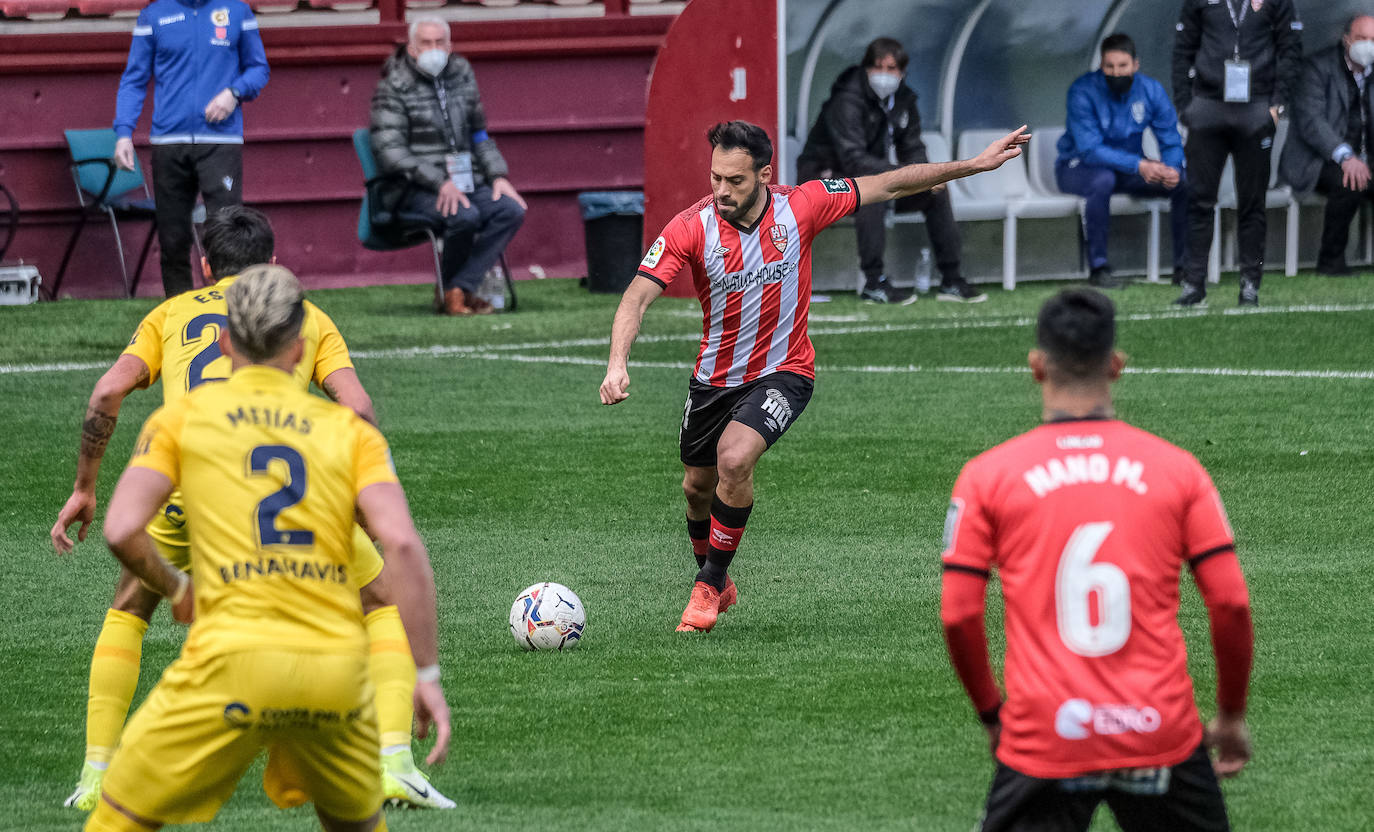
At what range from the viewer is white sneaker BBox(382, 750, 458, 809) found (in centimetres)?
480

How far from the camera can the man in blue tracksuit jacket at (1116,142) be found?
53.4ft

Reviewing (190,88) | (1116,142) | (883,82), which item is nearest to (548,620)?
(190,88)

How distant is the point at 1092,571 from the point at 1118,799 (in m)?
0.41

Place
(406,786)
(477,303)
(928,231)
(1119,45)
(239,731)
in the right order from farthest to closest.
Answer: (1119,45) → (928,231) → (477,303) → (406,786) → (239,731)

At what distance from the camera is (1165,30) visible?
61.3ft

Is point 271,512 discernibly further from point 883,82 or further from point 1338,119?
point 1338,119

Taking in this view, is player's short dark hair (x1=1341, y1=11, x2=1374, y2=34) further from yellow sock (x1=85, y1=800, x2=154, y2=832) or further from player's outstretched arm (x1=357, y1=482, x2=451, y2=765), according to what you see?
yellow sock (x1=85, y1=800, x2=154, y2=832)

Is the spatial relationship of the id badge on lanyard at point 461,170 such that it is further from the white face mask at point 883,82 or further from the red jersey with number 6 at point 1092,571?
the red jersey with number 6 at point 1092,571

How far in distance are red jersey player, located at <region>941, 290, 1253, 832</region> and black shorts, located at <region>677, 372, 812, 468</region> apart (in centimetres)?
353

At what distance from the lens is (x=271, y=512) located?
3.73 m

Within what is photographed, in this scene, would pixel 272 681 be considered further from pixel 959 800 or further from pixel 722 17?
pixel 722 17

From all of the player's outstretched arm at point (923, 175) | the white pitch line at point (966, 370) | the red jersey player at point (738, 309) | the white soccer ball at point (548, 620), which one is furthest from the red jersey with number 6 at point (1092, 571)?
the white pitch line at point (966, 370)

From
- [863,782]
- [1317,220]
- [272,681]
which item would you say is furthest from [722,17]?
[272,681]

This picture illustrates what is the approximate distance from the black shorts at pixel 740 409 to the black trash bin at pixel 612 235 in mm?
8952
